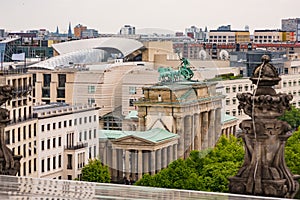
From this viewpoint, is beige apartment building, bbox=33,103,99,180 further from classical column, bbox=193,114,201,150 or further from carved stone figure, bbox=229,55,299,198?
carved stone figure, bbox=229,55,299,198

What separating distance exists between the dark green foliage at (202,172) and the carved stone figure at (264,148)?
1013 cm

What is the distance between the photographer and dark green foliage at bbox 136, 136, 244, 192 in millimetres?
18062

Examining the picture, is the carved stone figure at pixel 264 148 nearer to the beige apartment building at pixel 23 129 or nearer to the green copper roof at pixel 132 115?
the green copper roof at pixel 132 115

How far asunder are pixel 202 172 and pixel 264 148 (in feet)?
45.4

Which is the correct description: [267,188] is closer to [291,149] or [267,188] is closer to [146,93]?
[146,93]

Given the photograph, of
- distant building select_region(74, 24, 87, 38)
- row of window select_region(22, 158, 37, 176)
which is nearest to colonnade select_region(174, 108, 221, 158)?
row of window select_region(22, 158, 37, 176)

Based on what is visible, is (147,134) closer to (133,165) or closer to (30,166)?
(133,165)

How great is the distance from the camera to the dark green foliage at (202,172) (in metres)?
18.1

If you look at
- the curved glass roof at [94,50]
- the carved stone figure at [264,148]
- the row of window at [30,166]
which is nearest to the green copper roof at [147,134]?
the carved stone figure at [264,148]

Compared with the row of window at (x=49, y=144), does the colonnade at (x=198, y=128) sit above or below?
above

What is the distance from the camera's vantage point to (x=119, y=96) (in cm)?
1611

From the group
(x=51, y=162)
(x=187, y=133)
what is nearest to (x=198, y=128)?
(x=187, y=133)

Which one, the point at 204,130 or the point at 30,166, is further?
the point at 30,166

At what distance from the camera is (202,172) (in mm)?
19953
